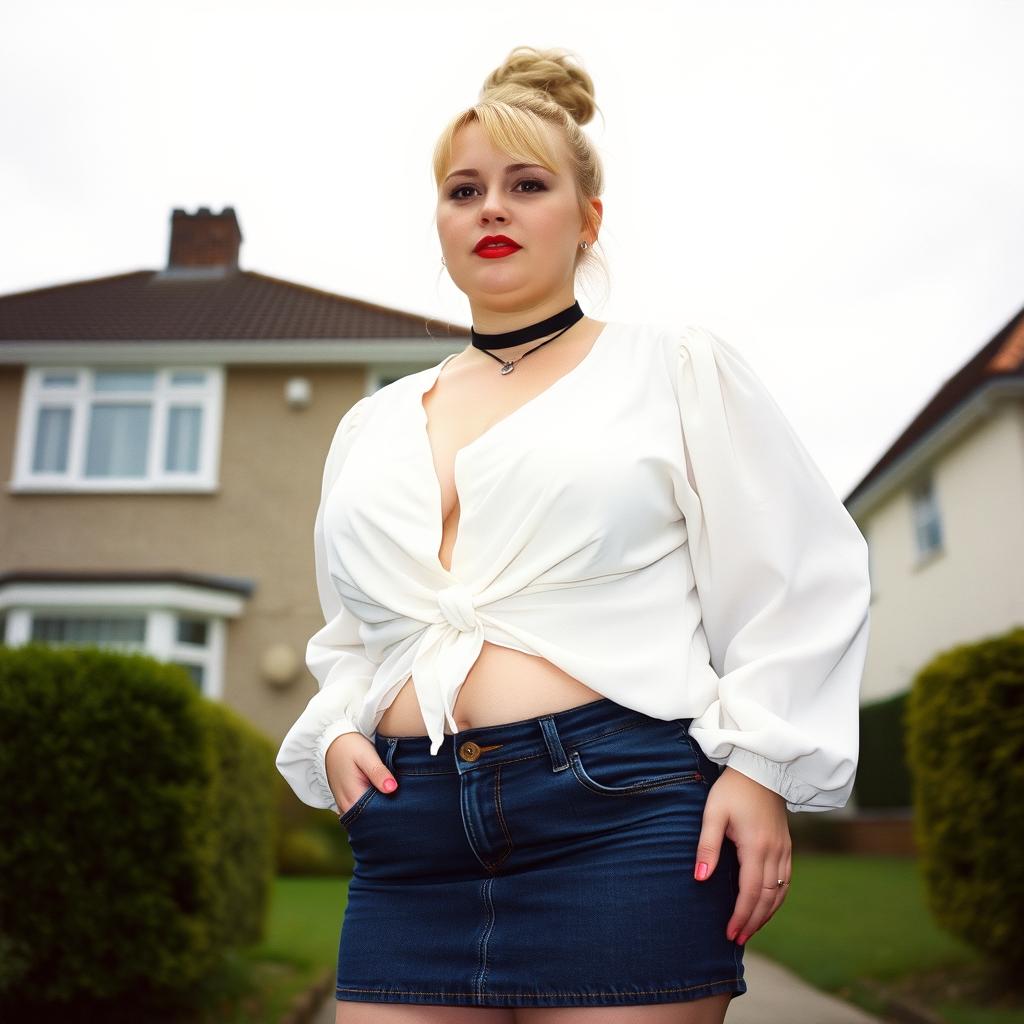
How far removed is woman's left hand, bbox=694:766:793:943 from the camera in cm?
153

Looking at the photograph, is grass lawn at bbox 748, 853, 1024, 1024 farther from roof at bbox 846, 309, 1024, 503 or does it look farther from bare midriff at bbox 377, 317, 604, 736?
roof at bbox 846, 309, 1024, 503

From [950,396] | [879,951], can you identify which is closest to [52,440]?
[879,951]

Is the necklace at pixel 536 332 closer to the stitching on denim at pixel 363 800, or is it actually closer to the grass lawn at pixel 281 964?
the stitching on denim at pixel 363 800

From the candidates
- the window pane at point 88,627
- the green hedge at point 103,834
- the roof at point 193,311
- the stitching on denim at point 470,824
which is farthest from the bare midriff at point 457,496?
the window pane at point 88,627

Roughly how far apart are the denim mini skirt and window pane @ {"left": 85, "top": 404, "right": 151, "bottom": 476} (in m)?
14.1

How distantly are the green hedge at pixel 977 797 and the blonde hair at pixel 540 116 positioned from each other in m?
4.34

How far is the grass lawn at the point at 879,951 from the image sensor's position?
5.54m

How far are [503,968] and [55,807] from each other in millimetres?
3936

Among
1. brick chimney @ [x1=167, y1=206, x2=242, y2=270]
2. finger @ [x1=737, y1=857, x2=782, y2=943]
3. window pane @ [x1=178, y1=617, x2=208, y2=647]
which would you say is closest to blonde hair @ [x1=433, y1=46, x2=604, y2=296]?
finger @ [x1=737, y1=857, x2=782, y2=943]

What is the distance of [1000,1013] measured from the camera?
205 inches

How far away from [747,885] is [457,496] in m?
0.77

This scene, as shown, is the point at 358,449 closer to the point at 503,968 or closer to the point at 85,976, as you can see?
the point at 503,968

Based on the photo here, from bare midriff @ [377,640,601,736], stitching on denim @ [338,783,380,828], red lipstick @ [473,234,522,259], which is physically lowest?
stitching on denim @ [338,783,380,828]

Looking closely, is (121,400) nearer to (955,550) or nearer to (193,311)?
(193,311)
